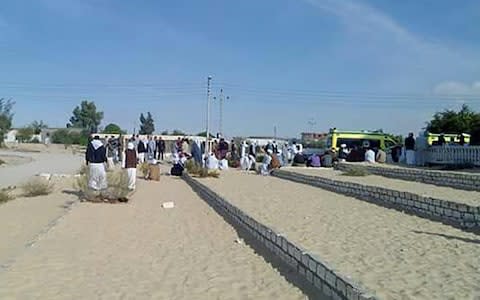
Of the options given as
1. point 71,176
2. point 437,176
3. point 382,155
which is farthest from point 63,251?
point 382,155

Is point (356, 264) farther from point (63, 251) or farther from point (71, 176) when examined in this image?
point (71, 176)

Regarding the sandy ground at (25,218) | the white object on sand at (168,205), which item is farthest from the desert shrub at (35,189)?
the white object on sand at (168,205)

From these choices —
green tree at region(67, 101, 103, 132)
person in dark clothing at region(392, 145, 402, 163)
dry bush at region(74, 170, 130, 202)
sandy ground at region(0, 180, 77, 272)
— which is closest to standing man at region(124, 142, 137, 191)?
dry bush at region(74, 170, 130, 202)

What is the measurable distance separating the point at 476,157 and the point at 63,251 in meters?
15.9

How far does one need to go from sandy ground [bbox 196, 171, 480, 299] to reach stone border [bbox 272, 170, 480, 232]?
334 mm

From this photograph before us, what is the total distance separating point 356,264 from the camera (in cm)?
668

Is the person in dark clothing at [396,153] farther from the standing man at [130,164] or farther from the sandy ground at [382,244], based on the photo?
the sandy ground at [382,244]

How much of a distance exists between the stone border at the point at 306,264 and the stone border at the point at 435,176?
6713 millimetres

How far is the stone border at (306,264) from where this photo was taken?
547 centimetres

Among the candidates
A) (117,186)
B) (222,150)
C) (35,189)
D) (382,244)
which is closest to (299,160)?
(222,150)

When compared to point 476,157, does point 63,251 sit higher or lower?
lower

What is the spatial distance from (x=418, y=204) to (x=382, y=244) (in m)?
4.03

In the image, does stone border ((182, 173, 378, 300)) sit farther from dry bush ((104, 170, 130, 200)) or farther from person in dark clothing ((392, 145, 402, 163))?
person in dark clothing ((392, 145, 402, 163))

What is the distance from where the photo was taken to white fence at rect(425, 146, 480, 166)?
2095cm
